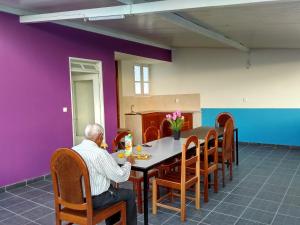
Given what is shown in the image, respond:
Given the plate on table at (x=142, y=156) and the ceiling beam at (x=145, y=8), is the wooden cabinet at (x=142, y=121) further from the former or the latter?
the plate on table at (x=142, y=156)

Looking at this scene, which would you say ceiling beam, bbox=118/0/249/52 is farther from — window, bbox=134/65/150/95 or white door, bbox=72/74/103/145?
window, bbox=134/65/150/95

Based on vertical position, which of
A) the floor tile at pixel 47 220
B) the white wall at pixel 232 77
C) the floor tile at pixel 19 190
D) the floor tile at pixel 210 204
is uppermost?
the white wall at pixel 232 77

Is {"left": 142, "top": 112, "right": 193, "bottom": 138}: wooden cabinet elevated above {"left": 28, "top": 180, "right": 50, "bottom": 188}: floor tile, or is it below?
above

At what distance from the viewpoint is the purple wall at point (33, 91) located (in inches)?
149

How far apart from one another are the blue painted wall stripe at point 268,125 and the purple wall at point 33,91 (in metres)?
3.93

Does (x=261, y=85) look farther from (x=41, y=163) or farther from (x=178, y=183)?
(x=41, y=163)

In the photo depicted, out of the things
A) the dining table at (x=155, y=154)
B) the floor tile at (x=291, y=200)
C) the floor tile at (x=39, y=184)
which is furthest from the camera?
the floor tile at (x=39, y=184)

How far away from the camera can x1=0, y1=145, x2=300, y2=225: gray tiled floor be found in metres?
2.87

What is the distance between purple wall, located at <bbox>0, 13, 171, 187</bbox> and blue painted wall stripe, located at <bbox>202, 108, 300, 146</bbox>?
393 cm

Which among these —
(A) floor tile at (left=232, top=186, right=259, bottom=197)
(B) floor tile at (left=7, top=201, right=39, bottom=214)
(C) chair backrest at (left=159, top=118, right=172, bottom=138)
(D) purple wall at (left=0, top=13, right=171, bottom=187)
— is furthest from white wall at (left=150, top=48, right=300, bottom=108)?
(B) floor tile at (left=7, top=201, right=39, bottom=214)

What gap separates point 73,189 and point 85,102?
3.67 meters

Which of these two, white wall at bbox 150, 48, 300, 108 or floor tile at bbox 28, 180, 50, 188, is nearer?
floor tile at bbox 28, 180, 50, 188

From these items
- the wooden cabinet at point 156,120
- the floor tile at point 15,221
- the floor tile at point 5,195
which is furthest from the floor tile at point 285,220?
the wooden cabinet at point 156,120

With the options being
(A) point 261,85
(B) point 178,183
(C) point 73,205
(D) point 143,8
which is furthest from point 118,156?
(A) point 261,85
